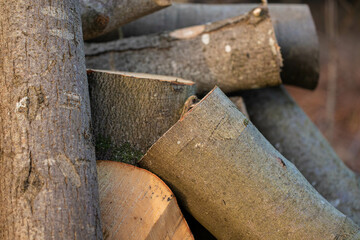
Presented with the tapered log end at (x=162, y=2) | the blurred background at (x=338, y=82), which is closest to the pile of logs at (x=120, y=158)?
the tapered log end at (x=162, y=2)

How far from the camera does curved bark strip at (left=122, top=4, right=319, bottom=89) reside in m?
2.02

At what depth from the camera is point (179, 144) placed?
118 centimetres

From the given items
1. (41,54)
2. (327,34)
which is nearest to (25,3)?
(41,54)

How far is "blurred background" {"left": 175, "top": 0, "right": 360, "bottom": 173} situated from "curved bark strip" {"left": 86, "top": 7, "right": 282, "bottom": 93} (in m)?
2.30

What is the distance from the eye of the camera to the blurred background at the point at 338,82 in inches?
165

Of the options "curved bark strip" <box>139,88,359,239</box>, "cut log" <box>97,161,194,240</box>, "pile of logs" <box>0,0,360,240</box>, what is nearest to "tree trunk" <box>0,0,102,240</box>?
"pile of logs" <box>0,0,360,240</box>

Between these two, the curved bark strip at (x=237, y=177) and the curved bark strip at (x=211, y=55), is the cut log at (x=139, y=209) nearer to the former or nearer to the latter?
the curved bark strip at (x=237, y=177)

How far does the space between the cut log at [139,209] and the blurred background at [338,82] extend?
10.5 ft

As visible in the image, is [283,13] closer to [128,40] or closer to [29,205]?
[128,40]

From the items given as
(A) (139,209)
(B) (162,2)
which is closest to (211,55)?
(B) (162,2)

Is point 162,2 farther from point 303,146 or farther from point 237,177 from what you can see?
point 303,146

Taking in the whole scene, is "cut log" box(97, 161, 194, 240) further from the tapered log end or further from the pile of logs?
the tapered log end

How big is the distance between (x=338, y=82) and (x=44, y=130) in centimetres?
459

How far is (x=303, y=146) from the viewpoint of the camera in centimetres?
211
